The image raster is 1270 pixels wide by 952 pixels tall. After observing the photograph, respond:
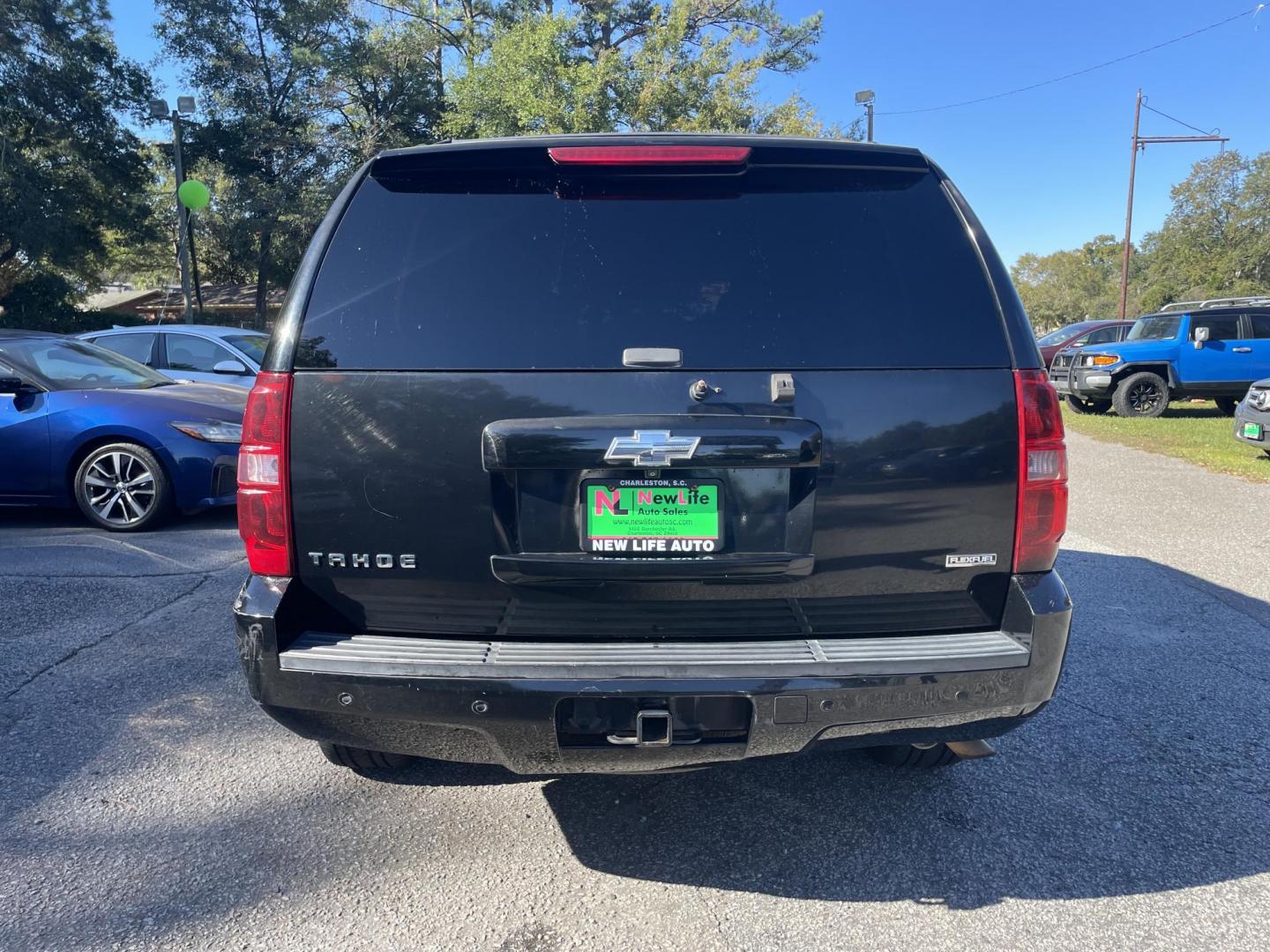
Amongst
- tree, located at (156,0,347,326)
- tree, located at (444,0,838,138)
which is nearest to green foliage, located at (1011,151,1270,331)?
tree, located at (444,0,838,138)

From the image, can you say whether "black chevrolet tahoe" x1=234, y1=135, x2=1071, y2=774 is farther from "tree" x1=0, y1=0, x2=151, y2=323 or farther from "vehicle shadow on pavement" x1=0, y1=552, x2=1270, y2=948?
"tree" x1=0, y1=0, x2=151, y2=323

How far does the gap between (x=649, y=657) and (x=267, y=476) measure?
3.70 feet

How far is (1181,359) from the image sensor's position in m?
14.9

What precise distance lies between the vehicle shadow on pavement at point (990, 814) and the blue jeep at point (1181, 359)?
1285cm

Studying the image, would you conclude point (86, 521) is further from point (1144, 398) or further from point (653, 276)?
point (1144, 398)

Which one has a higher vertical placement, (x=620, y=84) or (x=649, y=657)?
(x=620, y=84)

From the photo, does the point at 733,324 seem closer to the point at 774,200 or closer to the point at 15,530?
the point at 774,200

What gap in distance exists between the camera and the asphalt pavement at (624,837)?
2434 mm

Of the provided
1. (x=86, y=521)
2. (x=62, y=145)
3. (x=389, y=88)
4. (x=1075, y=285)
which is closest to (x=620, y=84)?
(x=389, y=88)

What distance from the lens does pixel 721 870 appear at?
8.82ft

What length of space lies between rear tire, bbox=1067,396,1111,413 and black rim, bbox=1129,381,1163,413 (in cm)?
127

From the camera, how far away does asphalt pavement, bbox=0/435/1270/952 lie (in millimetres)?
2434

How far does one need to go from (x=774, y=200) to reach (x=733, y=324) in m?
0.43

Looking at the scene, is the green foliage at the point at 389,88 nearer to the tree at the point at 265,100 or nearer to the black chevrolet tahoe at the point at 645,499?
the tree at the point at 265,100
